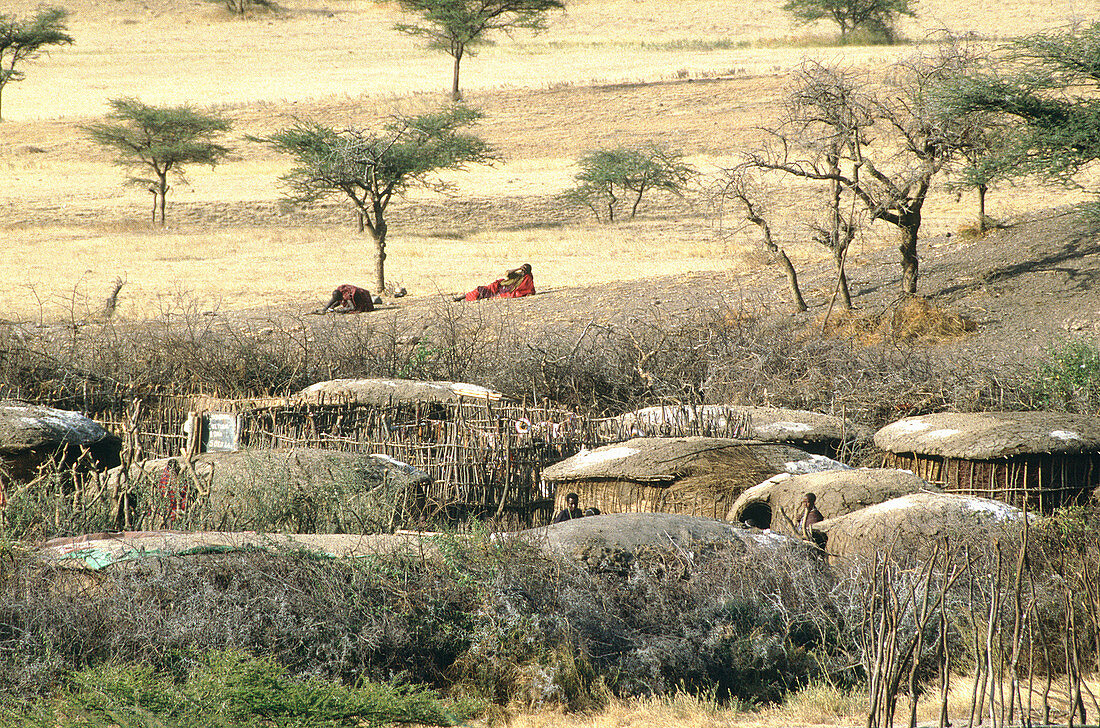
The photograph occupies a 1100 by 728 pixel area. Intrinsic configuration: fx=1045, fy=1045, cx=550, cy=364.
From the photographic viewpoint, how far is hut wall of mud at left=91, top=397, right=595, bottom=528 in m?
8.28

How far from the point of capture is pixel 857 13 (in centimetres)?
5200

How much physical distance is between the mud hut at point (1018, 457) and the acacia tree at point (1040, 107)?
690 centimetres

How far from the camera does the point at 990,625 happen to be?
13.2ft

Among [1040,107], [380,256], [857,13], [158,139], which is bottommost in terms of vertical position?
[380,256]

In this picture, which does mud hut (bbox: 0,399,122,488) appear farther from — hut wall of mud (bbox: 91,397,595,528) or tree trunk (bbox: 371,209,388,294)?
tree trunk (bbox: 371,209,388,294)

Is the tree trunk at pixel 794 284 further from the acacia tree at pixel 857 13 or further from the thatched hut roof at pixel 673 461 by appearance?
the acacia tree at pixel 857 13

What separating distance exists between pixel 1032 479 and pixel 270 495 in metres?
5.71

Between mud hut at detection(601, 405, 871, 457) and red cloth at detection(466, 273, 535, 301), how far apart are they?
9.87 meters

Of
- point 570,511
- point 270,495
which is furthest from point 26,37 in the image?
point 570,511

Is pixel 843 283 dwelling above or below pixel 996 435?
above

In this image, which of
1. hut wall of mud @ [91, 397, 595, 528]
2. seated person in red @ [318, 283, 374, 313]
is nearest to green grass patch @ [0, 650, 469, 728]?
hut wall of mud @ [91, 397, 595, 528]

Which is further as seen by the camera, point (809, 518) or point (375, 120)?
point (375, 120)

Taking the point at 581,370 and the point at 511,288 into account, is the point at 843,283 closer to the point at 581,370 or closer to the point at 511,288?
the point at 581,370

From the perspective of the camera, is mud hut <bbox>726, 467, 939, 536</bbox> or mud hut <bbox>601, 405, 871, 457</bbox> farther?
mud hut <bbox>601, 405, 871, 457</bbox>
